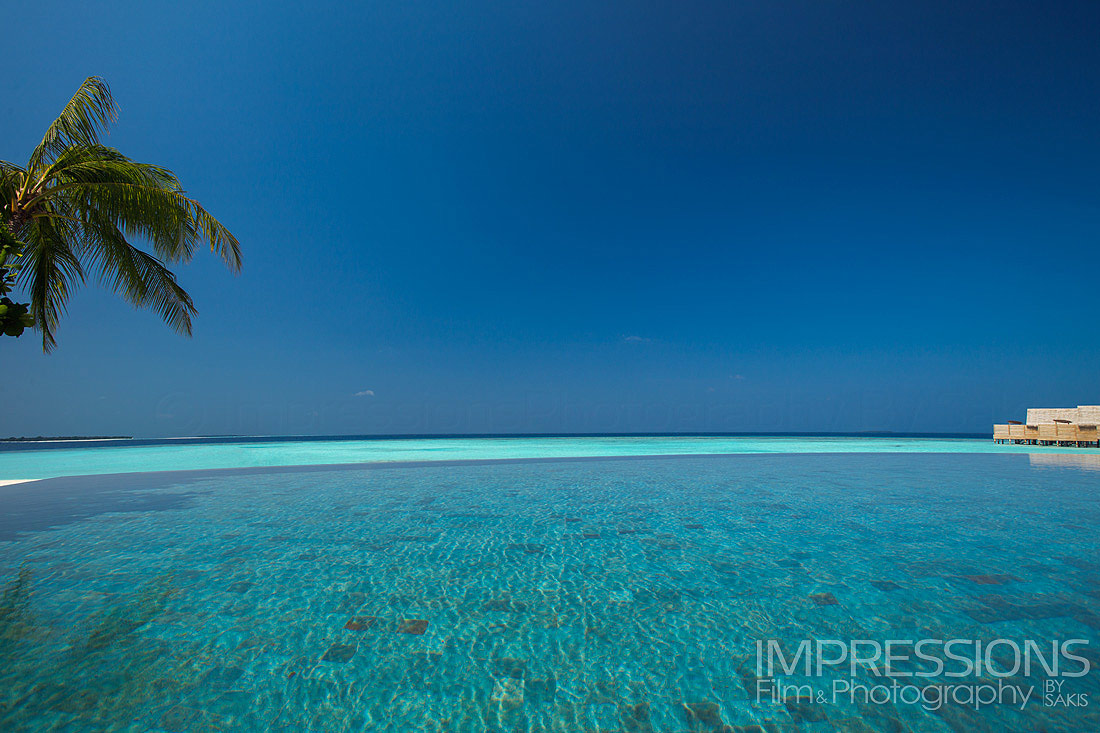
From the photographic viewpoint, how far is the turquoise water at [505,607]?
5.66ft

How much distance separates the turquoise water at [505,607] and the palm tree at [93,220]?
2.84 m

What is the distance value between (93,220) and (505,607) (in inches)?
255

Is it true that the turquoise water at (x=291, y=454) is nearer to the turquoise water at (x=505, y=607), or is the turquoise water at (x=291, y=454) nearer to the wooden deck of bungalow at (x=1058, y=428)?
the wooden deck of bungalow at (x=1058, y=428)

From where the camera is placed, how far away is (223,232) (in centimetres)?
642

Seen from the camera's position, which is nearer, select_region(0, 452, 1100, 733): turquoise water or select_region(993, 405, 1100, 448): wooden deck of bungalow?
select_region(0, 452, 1100, 733): turquoise water

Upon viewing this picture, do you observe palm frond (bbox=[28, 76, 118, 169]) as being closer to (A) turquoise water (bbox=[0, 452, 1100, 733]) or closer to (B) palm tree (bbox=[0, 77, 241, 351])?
(B) palm tree (bbox=[0, 77, 241, 351])

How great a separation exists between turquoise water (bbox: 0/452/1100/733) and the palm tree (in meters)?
2.84

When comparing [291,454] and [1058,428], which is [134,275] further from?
[1058,428]

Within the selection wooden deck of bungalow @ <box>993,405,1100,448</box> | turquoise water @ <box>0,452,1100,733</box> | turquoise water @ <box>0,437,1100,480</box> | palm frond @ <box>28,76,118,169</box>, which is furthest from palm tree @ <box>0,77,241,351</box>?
wooden deck of bungalow @ <box>993,405,1100,448</box>

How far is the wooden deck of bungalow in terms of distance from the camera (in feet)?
50.2

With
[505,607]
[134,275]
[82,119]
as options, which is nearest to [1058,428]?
[505,607]

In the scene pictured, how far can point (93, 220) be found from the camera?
201 inches

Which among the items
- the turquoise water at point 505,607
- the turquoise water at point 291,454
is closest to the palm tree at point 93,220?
the turquoise water at point 505,607

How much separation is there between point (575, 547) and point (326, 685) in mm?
2417
